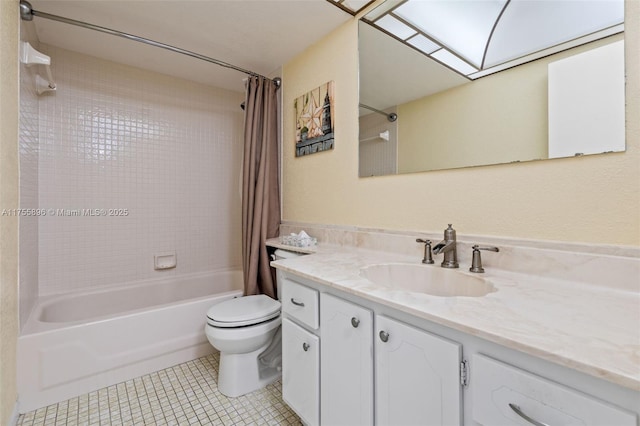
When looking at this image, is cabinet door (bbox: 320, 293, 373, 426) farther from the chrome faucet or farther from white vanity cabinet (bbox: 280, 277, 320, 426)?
the chrome faucet

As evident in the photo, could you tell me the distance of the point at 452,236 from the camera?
44.8 inches

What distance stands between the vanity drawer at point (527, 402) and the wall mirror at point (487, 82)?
77cm

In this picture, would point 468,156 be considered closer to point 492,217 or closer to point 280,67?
point 492,217

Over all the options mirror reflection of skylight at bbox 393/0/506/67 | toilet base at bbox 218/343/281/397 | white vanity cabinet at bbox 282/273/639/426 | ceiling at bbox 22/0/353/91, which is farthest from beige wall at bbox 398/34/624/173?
toilet base at bbox 218/343/281/397

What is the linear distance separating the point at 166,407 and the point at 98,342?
0.57m

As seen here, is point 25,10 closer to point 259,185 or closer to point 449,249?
point 259,185

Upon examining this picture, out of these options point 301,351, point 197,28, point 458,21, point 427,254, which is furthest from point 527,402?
point 197,28

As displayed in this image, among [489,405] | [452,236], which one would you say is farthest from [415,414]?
[452,236]

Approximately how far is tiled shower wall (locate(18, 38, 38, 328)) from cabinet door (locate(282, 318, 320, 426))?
4.92ft

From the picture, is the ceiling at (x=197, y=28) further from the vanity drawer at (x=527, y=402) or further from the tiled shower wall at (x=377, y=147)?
the vanity drawer at (x=527, y=402)

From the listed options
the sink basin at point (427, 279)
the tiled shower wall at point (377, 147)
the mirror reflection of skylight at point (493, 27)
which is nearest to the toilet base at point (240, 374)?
the sink basin at point (427, 279)

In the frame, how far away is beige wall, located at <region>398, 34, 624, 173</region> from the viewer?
101cm

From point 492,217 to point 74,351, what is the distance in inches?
88.2

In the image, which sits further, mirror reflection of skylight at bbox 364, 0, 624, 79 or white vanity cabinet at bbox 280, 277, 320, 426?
white vanity cabinet at bbox 280, 277, 320, 426
